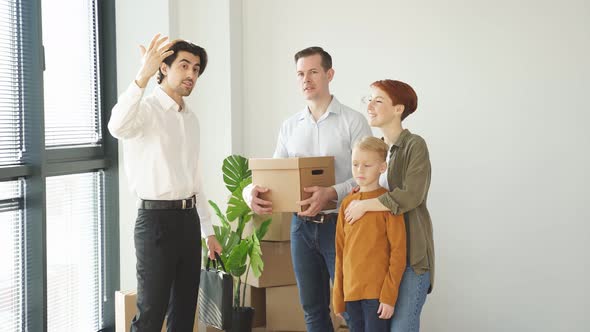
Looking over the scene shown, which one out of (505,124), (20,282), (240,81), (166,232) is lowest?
(20,282)

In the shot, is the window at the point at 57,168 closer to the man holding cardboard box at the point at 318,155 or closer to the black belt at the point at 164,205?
the black belt at the point at 164,205

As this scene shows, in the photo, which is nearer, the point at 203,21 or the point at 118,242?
the point at 118,242

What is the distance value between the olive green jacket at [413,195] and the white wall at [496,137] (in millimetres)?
1218

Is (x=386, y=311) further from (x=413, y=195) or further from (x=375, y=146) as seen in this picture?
(x=375, y=146)

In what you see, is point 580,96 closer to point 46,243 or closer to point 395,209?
point 395,209

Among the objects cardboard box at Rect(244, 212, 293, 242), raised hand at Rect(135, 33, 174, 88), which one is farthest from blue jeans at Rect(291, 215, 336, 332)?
raised hand at Rect(135, 33, 174, 88)

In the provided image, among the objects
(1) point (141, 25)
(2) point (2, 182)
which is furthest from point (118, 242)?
(1) point (141, 25)

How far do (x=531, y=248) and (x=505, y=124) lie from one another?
2.14 ft

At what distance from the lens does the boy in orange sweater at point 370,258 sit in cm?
234

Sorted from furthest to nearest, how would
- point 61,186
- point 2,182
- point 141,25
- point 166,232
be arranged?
point 141,25
point 61,186
point 2,182
point 166,232

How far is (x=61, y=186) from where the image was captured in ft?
12.1

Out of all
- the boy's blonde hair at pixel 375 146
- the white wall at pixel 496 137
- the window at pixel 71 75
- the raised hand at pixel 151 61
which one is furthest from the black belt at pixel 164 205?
the white wall at pixel 496 137

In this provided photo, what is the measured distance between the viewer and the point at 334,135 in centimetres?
301

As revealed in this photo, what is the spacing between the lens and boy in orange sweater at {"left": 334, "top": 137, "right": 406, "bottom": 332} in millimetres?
2344
